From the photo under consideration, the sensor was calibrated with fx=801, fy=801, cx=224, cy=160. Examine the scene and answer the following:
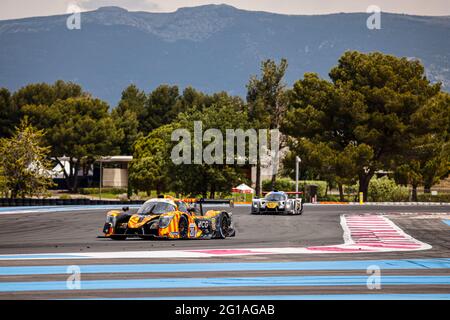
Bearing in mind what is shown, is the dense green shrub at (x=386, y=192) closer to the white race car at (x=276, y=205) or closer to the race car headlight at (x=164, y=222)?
the white race car at (x=276, y=205)

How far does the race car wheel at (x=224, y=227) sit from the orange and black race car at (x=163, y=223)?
15 cm

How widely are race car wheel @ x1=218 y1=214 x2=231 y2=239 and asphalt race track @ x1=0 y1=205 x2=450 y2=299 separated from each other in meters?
0.49

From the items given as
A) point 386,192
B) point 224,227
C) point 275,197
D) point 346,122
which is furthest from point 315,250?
point 386,192

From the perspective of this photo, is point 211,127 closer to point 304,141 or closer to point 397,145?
point 304,141

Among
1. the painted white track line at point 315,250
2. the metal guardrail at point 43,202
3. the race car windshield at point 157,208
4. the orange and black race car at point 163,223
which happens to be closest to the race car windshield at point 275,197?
the painted white track line at point 315,250

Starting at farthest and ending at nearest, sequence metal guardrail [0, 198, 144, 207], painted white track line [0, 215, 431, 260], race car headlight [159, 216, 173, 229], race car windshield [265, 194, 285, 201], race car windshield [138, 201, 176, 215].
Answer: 1. metal guardrail [0, 198, 144, 207]
2. race car windshield [265, 194, 285, 201]
3. race car windshield [138, 201, 176, 215]
4. race car headlight [159, 216, 173, 229]
5. painted white track line [0, 215, 431, 260]

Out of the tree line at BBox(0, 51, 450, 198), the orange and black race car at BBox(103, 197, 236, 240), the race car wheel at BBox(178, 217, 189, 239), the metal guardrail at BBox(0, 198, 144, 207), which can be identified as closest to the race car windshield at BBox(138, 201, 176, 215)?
the orange and black race car at BBox(103, 197, 236, 240)

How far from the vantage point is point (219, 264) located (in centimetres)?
1555

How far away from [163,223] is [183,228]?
76 cm

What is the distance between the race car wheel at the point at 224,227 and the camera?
23.4 meters

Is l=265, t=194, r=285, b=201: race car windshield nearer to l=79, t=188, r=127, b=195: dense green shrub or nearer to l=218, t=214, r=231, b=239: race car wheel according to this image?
l=218, t=214, r=231, b=239: race car wheel

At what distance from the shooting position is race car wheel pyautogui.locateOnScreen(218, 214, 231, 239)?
23.4m

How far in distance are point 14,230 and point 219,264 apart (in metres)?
13.2
